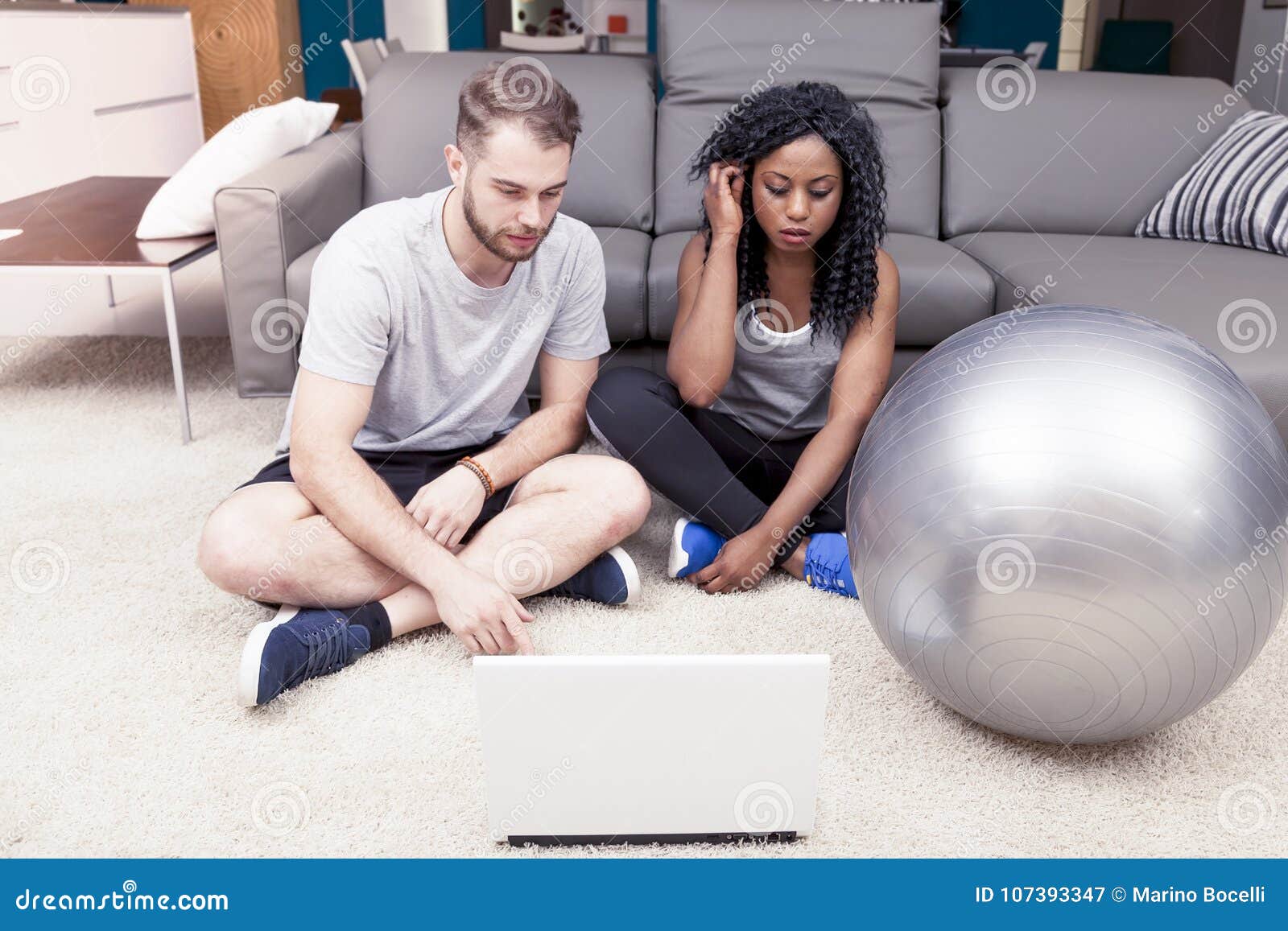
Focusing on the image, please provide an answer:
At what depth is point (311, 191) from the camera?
2152 mm

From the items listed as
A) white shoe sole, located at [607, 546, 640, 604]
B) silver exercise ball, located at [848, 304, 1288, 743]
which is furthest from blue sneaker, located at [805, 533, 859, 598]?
silver exercise ball, located at [848, 304, 1288, 743]

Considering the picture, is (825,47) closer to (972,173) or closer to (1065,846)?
(972,173)

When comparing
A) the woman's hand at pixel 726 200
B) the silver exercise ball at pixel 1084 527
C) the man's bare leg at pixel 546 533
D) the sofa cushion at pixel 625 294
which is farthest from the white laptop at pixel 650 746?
the sofa cushion at pixel 625 294

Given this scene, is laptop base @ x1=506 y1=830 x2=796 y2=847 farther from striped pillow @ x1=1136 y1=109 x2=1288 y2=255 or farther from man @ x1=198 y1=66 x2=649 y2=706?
striped pillow @ x1=1136 y1=109 x2=1288 y2=255

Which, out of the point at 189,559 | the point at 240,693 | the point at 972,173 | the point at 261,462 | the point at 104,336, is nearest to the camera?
the point at 240,693

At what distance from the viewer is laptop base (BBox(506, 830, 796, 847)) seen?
1054 millimetres

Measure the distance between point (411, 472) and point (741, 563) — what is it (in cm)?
52

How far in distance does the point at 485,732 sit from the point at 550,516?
0.51m

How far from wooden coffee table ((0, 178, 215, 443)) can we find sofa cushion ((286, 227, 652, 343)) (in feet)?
0.87

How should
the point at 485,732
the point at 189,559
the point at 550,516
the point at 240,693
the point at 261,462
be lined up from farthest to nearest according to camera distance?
the point at 261,462 < the point at 189,559 < the point at 550,516 < the point at 240,693 < the point at 485,732

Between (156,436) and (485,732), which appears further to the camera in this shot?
(156,436)

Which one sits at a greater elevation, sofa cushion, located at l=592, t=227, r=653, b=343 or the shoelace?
sofa cushion, located at l=592, t=227, r=653, b=343

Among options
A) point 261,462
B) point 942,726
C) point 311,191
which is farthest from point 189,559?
point 942,726

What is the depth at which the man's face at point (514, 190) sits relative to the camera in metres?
1.30
